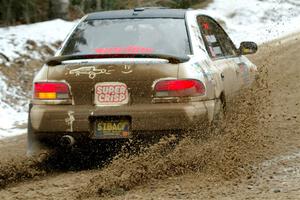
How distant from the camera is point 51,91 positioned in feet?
20.0

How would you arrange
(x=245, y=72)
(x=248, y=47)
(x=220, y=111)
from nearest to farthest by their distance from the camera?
(x=220, y=111)
(x=248, y=47)
(x=245, y=72)

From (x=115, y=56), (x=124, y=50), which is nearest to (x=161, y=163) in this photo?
(x=115, y=56)

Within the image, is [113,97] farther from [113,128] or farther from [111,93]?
[113,128]

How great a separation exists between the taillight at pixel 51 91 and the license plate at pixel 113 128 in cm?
44

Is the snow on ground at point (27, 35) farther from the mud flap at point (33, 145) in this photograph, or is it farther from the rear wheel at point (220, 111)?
the rear wheel at point (220, 111)

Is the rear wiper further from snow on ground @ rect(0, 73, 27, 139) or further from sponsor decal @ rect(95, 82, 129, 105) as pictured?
snow on ground @ rect(0, 73, 27, 139)

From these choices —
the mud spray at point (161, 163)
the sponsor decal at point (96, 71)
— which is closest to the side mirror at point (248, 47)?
the mud spray at point (161, 163)

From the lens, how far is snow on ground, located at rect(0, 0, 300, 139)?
11656mm

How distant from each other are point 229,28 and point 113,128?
19.5 metres

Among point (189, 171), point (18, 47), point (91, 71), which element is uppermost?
point (91, 71)

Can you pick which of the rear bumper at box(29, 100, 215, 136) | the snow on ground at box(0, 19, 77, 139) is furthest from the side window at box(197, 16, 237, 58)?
the snow on ground at box(0, 19, 77, 139)

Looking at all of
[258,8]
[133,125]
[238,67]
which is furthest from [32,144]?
[258,8]

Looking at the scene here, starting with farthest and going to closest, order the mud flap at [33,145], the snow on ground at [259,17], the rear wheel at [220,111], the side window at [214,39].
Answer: the snow on ground at [259,17] < the side window at [214,39] < the rear wheel at [220,111] < the mud flap at [33,145]

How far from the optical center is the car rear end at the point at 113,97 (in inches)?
232
